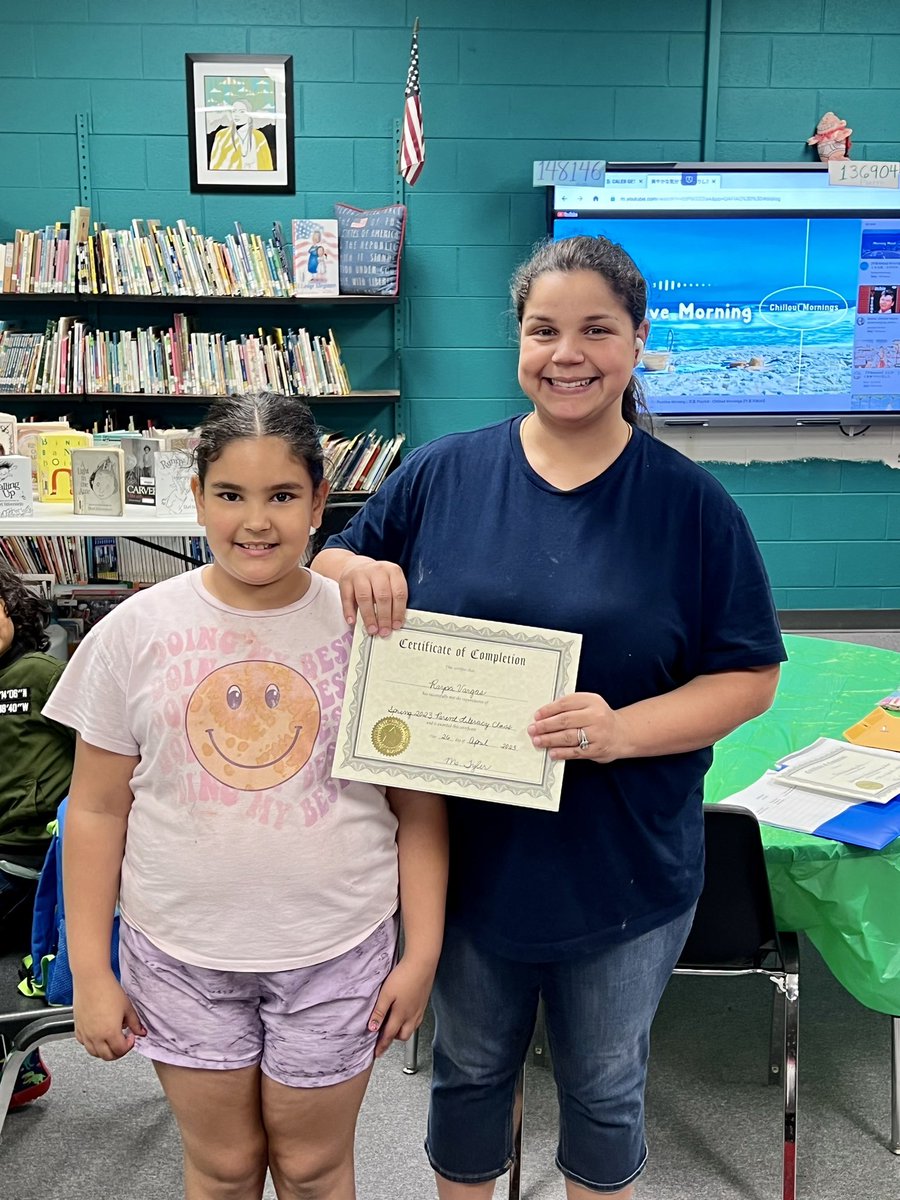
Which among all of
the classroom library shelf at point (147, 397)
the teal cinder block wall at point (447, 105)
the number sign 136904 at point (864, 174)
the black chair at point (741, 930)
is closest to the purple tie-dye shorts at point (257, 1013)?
the black chair at point (741, 930)

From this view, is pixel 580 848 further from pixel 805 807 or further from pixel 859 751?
pixel 859 751

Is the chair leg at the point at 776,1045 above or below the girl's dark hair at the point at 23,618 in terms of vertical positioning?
below

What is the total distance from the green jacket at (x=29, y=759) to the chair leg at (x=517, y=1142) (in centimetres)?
100

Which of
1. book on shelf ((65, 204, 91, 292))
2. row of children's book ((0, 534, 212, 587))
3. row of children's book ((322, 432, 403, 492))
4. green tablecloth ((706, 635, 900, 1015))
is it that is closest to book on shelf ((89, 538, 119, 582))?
row of children's book ((0, 534, 212, 587))

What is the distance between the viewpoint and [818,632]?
16.8ft

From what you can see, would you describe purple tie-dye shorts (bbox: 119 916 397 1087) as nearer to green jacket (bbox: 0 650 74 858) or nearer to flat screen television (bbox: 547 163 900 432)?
green jacket (bbox: 0 650 74 858)

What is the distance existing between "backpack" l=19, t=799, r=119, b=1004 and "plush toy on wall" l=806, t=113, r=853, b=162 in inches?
179

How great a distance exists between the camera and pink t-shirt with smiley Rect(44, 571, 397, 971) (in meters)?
1.21

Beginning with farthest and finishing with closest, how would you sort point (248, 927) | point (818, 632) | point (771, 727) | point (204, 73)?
point (818, 632) → point (204, 73) → point (771, 727) → point (248, 927)

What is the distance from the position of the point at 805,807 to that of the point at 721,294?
342 centimetres

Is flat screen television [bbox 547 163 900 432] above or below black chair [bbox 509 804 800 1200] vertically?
above

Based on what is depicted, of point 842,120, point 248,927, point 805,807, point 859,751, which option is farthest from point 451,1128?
point 842,120

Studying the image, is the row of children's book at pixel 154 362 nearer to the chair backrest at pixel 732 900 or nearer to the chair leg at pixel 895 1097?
the chair backrest at pixel 732 900

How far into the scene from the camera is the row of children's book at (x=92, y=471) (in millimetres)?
2771
